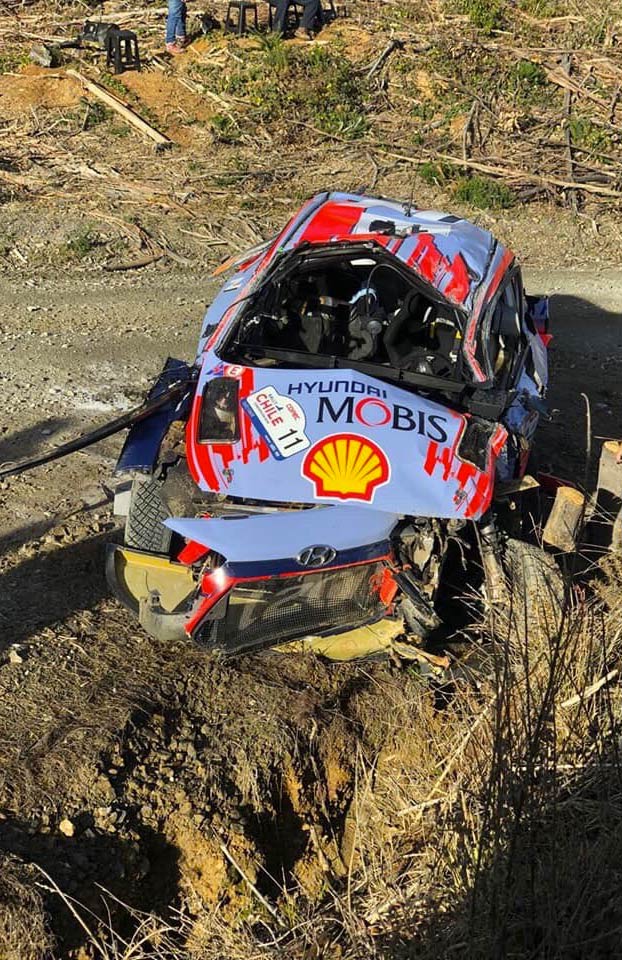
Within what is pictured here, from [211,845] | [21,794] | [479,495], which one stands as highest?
[479,495]

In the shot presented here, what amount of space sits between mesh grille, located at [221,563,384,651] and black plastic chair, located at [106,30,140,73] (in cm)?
1274

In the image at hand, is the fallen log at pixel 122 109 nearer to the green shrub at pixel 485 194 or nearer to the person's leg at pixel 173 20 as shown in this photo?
the person's leg at pixel 173 20

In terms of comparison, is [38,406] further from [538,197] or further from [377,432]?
[538,197]

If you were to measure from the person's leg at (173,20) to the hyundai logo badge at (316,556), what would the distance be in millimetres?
13329

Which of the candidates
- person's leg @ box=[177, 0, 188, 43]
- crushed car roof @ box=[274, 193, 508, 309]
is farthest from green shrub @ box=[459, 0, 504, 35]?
crushed car roof @ box=[274, 193, 508, 309]

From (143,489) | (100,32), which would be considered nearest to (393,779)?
(143,489)

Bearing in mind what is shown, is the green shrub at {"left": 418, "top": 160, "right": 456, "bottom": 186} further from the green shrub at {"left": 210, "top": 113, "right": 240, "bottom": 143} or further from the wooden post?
the wooden post

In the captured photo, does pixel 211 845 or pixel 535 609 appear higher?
pixel 535 609

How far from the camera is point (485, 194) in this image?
1338cm

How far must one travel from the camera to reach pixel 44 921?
A: 162 inches

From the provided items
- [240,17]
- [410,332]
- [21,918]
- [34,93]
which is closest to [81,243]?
[34,93]

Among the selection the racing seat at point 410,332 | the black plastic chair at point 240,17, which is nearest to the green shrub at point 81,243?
the racing seat at point 410,332

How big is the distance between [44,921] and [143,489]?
2213 mm

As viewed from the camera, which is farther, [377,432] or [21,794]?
[377,432]
